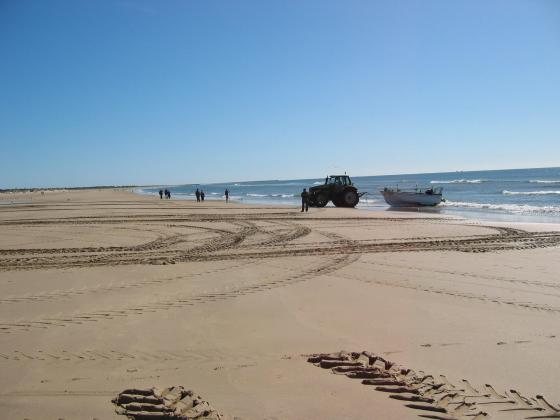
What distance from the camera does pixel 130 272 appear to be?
317 inches

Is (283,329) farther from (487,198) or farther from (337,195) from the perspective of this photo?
(487,198)

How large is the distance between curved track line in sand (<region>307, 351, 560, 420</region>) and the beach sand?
0.01 m

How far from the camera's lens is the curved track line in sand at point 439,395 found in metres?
3.04

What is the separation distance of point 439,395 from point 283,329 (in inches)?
75.3

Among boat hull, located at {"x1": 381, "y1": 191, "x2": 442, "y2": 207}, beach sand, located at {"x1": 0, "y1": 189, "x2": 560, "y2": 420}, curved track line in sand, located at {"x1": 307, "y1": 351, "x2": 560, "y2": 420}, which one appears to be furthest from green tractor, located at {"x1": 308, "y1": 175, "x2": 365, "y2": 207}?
curved track line in sand, located at {"x1": 307, "y1": 351, "x2": 560, "y2": 420}

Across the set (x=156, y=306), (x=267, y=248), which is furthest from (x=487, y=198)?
(x=156, y=306)

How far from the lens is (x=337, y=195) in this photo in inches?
1044

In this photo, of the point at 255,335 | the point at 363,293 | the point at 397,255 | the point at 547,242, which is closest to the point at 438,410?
the point at 255,335

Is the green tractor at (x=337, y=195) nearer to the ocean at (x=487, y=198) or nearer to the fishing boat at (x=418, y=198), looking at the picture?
the ocean at (x=487, y=198)

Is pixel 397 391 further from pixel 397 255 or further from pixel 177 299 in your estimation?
pixel 397 255

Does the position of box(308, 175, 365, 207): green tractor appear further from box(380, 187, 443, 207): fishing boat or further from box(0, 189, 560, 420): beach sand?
box(0, 189, 560, 420): beach sand


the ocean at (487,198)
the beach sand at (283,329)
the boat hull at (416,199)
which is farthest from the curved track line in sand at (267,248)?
the boat hull at (416,199)

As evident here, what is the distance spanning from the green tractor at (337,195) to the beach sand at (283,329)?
16.0 m

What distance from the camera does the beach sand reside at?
330 centimetres
